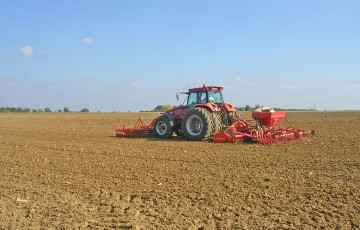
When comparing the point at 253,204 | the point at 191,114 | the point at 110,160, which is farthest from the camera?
the point at 191,114

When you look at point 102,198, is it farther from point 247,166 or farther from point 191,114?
point 191,114

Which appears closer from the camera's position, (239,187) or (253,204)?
(253,204)

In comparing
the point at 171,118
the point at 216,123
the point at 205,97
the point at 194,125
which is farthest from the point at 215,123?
the point at 171,118

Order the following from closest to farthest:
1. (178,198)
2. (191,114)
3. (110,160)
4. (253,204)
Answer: (253,204) < (178,198) < (110,160) < (191,114)

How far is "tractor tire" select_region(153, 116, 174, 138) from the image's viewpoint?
14603 millimetres

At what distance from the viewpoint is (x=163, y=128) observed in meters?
14.9

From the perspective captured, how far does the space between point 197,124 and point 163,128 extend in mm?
1628

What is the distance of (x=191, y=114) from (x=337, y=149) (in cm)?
482

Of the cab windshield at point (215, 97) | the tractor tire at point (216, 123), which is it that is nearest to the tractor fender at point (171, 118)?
the cab windshield at point (215, 97)

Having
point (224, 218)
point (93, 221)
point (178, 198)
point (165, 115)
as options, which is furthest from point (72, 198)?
point (165, 115)

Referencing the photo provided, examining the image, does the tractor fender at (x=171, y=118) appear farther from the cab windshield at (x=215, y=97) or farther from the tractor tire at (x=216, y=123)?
the tractor tire at (x=216, y=123)

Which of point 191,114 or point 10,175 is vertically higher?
point 191,114

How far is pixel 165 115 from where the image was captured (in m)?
14.8

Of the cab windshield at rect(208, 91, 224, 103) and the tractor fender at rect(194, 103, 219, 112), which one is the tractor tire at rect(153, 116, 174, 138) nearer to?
the tractor fender at rect(194, 103, 219, 112)
